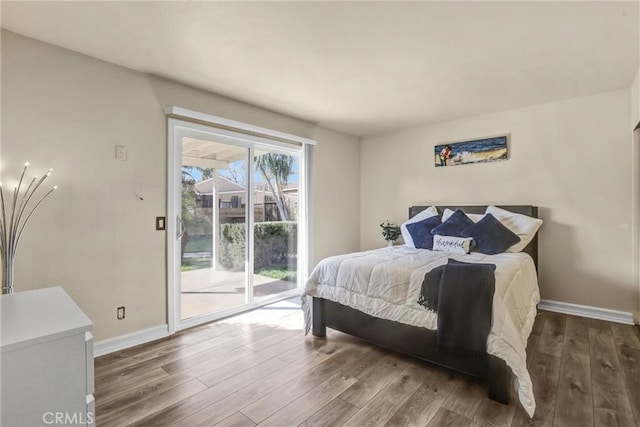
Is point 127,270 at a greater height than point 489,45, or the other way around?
point 489,45

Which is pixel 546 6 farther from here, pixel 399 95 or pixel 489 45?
pixel 399 95

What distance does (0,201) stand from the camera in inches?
84.0

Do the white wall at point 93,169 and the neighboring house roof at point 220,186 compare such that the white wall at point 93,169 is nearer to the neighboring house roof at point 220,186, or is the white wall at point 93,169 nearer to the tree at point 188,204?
the tree at point 188,204

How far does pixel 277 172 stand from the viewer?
13.6 feet

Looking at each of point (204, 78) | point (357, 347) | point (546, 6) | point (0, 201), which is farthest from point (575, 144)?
point (0, 201)

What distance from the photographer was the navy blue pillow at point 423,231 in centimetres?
390

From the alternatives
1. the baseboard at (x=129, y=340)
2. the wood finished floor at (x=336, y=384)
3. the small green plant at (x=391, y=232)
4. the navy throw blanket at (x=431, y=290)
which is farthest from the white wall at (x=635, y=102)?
the baseboard at (x=129, y=340)

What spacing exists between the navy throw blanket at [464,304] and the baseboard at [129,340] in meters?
2.43

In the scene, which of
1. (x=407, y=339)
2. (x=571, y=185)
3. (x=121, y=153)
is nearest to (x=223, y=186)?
(x=121, y=153)

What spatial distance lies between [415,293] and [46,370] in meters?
2.12

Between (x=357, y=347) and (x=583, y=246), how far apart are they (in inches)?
114

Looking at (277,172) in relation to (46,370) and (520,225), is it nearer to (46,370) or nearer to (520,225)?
(520,225)

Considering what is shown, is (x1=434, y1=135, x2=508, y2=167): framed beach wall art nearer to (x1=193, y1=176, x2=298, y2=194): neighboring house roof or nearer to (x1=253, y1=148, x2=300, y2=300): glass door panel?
(x1=253, y1=148, x2=300, y2=300): glass door panel

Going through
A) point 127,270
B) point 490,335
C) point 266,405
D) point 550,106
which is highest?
point 550,106
